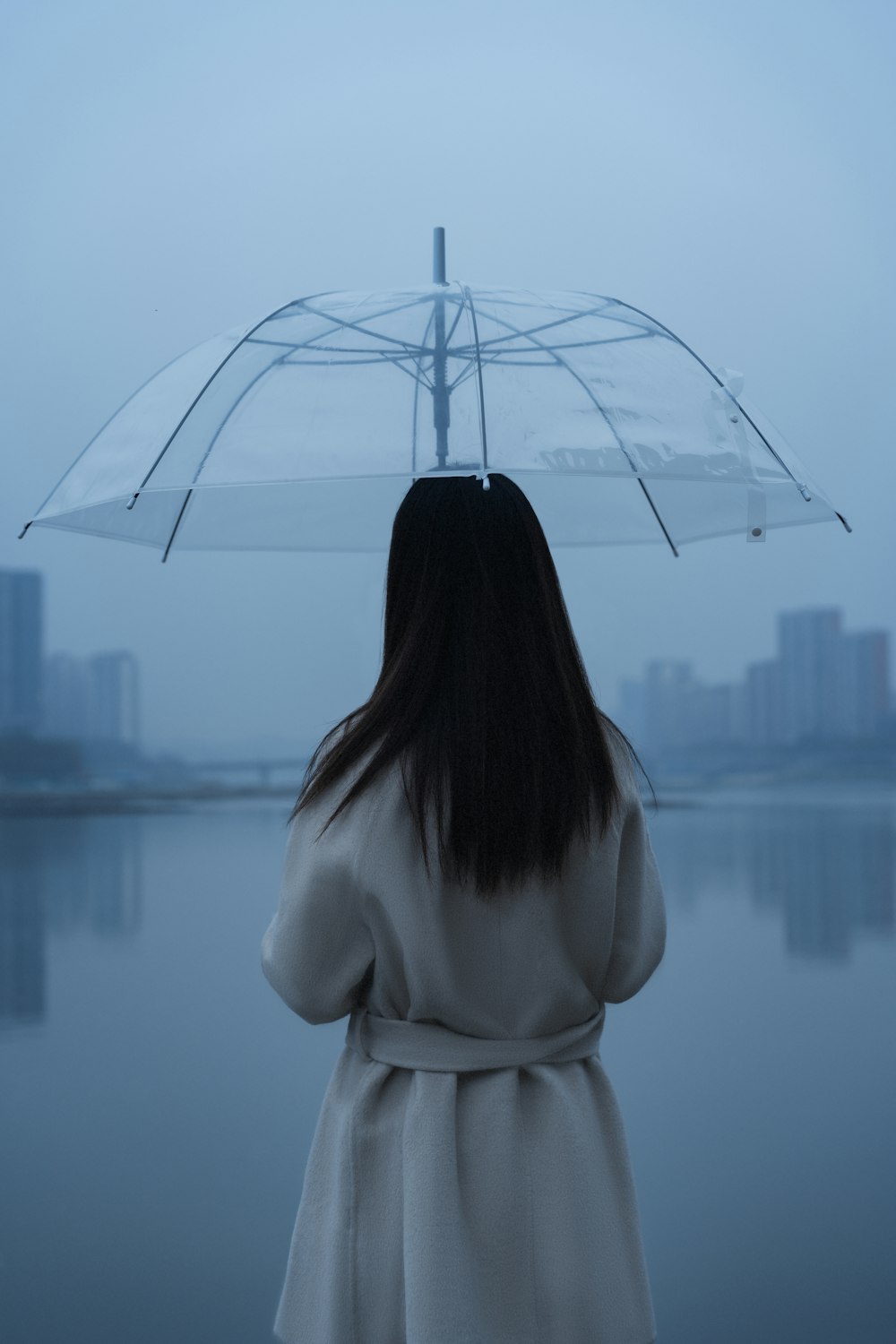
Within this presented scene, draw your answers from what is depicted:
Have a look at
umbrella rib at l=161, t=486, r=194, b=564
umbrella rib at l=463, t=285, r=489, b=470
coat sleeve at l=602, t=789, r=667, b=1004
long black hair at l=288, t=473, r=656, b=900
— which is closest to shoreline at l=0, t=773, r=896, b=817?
umbrella rib at l=161, t=486, r=194, b=564

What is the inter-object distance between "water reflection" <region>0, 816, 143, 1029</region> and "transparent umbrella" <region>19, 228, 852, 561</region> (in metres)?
3.11

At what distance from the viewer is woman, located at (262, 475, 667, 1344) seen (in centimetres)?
107

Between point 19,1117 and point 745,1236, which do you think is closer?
point 745,1236

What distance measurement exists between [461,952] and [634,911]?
0.18 metres

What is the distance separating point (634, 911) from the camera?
118 centimetres

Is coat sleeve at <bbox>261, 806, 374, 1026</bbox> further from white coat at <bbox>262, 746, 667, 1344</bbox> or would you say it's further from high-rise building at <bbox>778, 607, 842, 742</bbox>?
high-rise building at <bbox>778, 607, 842, 742</bbox>

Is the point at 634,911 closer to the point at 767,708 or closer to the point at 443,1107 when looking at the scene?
the point at 443,1107

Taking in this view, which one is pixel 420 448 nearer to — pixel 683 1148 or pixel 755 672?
pixel 683 1148

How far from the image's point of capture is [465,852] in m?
1.06

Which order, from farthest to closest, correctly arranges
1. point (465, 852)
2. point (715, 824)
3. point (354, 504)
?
1. point (715, 824)
2. point (354, 504)
3. point (465, 852)

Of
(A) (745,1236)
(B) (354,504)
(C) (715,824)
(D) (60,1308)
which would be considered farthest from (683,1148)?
(C) (715,824)

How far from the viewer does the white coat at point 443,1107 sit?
1072mm

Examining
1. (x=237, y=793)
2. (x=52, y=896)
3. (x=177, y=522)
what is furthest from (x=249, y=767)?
(x=177, y=522)

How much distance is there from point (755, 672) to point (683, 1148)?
8162mm
